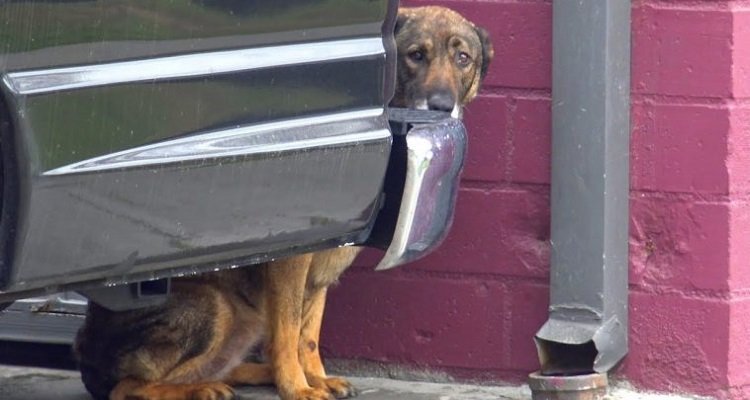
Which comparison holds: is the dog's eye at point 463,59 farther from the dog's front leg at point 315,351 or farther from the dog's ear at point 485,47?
the dog's front leg at point 315,351

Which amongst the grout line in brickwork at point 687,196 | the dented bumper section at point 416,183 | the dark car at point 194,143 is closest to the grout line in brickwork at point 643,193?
the grout line in brickwork at point 687,196

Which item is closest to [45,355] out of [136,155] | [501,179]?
→ [501,179]

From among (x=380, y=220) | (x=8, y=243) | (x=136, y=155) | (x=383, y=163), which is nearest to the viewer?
(x=8, y=243)

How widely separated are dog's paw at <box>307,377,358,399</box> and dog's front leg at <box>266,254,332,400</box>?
151 millimetres

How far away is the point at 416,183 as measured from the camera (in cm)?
332

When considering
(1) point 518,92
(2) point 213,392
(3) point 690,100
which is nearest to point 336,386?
(2) point 213,392

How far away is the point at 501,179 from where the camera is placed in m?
4.62

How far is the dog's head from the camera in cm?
460

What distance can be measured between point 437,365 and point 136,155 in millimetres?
2400

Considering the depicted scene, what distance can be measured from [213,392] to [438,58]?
1.43 meters

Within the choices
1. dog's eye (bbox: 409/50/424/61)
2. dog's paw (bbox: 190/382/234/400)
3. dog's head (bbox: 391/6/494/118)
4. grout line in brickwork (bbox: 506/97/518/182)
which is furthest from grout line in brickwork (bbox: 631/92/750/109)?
dog's paw (bbox: 190/382/234/400)

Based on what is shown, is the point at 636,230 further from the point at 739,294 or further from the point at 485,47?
the point at 485,47

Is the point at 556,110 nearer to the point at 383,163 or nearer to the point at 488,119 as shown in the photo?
the point at 488,119

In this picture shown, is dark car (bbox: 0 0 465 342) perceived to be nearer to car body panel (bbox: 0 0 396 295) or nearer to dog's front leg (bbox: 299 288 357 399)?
car body panel (bbox: 0 0 396 295)
